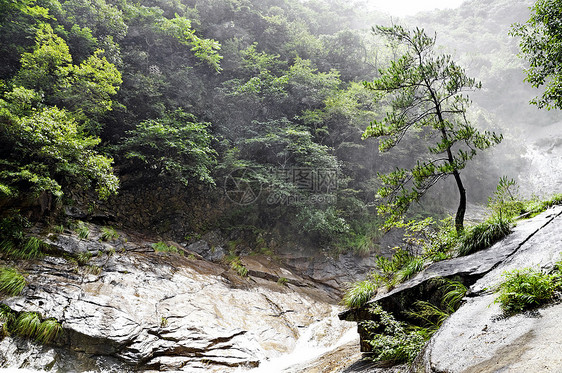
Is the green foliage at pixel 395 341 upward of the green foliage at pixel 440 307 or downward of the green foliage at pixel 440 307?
downward

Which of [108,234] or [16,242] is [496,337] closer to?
[16,242]

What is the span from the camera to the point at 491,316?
8.77ft

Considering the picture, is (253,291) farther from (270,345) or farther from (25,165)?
(25,165)

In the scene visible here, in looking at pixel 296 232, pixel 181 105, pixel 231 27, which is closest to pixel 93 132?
pixel 181 105

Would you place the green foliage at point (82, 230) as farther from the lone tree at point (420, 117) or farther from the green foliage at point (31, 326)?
the lone tree at point (420, 117)

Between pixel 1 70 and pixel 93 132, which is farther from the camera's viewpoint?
pixel 93 132

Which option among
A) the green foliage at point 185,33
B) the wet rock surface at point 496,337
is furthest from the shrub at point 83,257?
the green foliage at point 185,33

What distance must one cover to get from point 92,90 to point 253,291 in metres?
9.02

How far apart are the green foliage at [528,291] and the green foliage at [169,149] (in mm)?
9934

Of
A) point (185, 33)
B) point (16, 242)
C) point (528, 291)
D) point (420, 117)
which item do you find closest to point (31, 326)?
point (16, 242)

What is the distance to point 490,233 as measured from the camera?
4.73 metres

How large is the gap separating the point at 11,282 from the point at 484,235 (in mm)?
9451

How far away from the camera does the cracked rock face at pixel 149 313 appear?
534cm

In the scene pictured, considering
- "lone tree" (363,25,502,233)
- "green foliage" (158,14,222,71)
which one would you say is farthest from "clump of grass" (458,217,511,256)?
"green foliage" (158,14,222,71)
